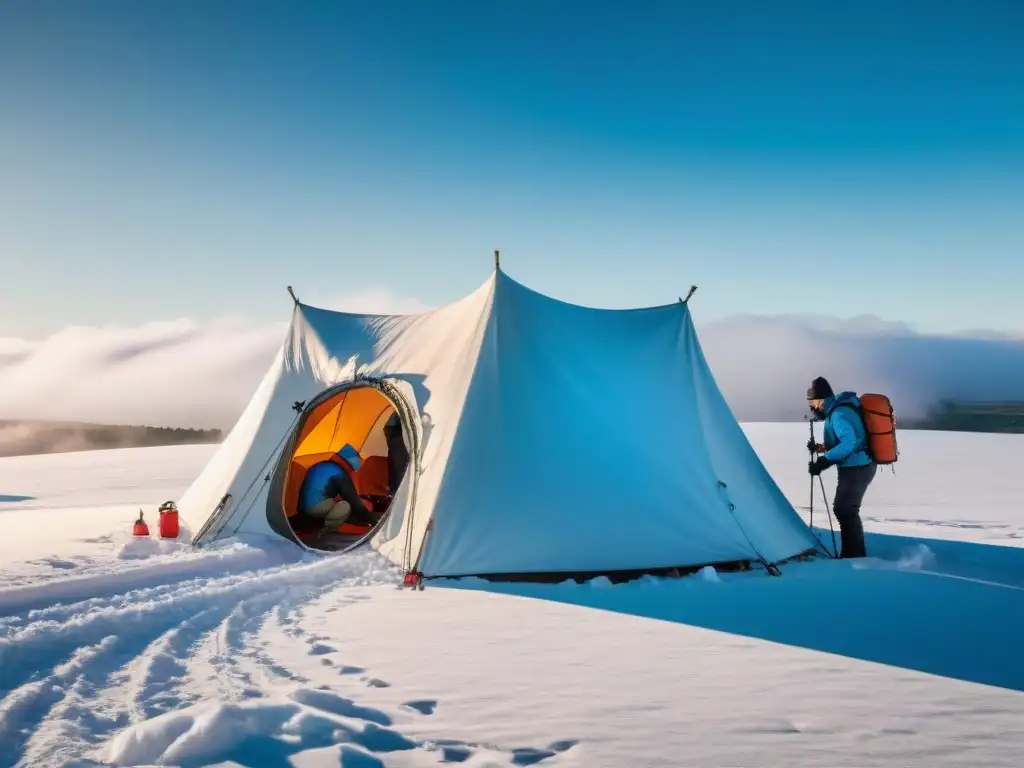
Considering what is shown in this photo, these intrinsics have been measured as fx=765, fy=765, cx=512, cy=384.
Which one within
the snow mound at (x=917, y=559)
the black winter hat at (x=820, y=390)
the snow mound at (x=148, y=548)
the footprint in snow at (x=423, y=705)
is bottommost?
the footprint in snow at (x=423, y=705)

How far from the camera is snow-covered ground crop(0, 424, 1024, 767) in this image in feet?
11.1

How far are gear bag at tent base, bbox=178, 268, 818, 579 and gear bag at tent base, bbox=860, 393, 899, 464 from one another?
3.65ft

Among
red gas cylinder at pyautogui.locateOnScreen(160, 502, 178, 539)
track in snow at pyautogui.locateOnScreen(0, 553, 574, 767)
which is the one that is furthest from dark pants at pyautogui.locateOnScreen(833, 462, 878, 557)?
red gas cylinder at pyautogui.locateOnScreen(160, 502, 178, 539)

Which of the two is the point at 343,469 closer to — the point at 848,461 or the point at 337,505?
the point at 337,505

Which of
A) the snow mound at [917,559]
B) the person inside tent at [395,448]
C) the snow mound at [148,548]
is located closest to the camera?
the snow mound at [917,559]

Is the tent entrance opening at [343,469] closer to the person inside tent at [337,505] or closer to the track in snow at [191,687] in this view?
the person inside tent at [337,505]

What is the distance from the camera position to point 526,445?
24.0 feet

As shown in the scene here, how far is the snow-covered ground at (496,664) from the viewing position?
11.1 feet

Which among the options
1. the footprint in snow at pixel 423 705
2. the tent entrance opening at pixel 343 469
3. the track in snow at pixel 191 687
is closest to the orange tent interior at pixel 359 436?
the tent entrance opening at pixel 343 469

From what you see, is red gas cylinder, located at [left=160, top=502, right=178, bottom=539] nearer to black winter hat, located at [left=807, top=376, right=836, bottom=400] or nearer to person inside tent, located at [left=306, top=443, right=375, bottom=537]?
person inside tent, located at [left=306, top=443, right=375, bottom=537]

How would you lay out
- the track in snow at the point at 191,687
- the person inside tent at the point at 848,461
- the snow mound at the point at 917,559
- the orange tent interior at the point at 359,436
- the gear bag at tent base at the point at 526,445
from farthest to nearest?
the orange tent interior at the point at 359,436 → the person inside tent at the point at 848,461 → the snow mound at the point at 917,559 → the gear bag at tent base at the point at 526,445 → the track in snow at the point at 191,687

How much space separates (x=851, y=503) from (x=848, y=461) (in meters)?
0.45

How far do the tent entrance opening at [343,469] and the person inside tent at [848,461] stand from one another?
16.4 feet

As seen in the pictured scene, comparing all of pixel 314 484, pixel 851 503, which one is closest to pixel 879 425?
pixel 851 503
